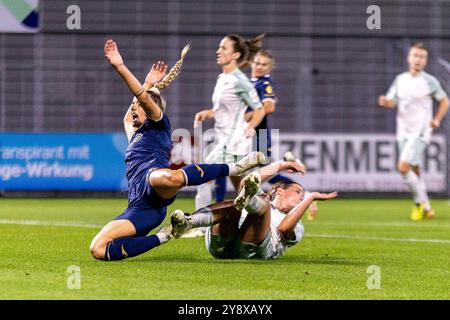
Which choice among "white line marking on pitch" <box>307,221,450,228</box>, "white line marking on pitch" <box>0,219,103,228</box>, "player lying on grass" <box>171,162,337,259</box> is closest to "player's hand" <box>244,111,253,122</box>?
"white line marking on pitch" <box>0,219,103,228</box>

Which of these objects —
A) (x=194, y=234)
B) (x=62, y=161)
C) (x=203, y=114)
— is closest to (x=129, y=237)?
(x=194, y=234)

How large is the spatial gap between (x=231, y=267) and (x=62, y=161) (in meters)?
12.7

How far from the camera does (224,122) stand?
41.1 ft

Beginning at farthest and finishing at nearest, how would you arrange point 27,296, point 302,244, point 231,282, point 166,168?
point 302,244 < point 166,168 < point 231,282 < point 27,296

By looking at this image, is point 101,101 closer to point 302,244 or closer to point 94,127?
point 94,127

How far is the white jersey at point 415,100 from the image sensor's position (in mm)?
16750

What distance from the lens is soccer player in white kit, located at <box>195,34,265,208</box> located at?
12.1 m

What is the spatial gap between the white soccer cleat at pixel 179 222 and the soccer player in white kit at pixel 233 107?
3.62 metres

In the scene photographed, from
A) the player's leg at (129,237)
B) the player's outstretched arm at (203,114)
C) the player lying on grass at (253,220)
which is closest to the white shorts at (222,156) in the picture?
the player's outstretched arm at (203,114)

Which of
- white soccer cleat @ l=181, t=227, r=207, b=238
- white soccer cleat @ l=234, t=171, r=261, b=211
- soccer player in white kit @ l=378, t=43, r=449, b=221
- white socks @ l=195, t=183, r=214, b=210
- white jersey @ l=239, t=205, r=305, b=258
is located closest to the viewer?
white soccer cleat @ l=234, t=171, r=261, b=211

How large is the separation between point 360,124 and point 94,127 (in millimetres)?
5374

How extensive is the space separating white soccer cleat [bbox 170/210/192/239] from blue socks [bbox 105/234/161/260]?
155 mm

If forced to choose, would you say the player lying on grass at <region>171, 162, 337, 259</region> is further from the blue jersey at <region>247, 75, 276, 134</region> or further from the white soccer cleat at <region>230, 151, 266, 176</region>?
the blue jersey at <region>247, 75, 276, 134</region>

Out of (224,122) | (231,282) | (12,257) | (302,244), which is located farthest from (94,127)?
(231,282)
